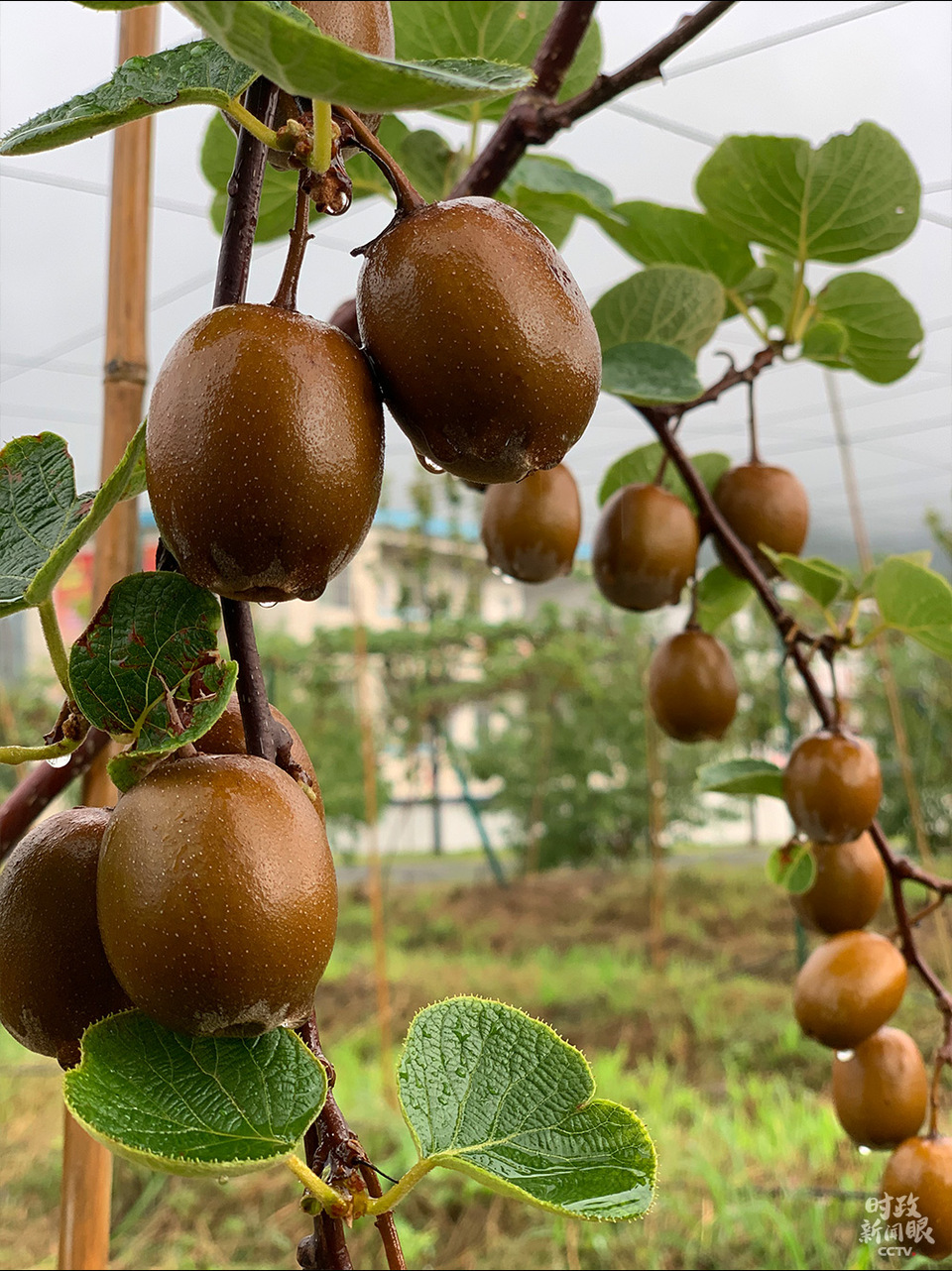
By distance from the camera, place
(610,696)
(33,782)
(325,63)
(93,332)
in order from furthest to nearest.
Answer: (610,696), (93,332), (33,782), (325,63)

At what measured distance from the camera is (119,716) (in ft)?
0.72

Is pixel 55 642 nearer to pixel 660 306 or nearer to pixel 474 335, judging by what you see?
pixel 474 335

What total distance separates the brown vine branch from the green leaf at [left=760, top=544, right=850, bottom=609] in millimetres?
251

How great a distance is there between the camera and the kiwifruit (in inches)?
22.5

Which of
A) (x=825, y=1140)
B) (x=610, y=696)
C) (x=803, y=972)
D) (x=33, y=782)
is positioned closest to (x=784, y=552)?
(x=803, y=972)

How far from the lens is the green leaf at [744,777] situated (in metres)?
0.65

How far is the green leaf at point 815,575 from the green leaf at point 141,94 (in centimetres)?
43

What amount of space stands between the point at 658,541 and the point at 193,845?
433 millimetres

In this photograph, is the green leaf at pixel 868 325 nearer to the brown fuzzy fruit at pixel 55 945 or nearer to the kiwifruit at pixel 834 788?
the kiwifruit at pixel 834 788

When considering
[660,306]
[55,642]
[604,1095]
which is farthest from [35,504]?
[604,1095]

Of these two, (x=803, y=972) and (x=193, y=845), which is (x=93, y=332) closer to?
(x=803, y=972)

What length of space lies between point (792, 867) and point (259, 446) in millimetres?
499

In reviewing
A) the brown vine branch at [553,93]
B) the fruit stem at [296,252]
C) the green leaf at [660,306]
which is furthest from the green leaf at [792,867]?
the fruit stem at [296,252]

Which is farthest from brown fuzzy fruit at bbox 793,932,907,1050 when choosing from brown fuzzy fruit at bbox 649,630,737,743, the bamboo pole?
the bamboo pole
